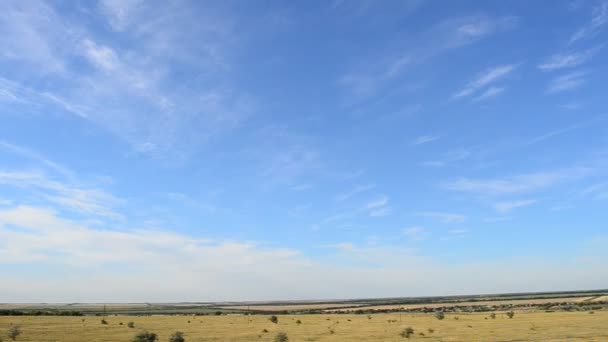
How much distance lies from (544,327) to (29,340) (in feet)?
184

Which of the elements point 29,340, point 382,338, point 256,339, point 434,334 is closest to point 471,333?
point 434,334

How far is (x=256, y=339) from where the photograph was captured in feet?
166

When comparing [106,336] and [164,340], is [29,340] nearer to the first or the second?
[106,336]

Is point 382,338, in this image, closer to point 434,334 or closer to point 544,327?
point 434,334

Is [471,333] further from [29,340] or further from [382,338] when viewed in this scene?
[29,340]

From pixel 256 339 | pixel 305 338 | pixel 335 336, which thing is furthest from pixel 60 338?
pixel 335 336

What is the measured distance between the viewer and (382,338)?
1966 inches

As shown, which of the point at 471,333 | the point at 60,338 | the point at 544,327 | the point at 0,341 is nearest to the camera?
the point at 0,341

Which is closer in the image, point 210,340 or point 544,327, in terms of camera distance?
point 210,340

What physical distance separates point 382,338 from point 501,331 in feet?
47.5

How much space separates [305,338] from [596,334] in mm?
29065

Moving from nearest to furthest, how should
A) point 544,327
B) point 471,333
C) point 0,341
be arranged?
point 0,341 < point 471,333 < point 544,327

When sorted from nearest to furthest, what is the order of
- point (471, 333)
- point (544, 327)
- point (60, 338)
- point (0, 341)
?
point (0, 341) < point (60, 338) < point (471, 333) < point (544, 327)

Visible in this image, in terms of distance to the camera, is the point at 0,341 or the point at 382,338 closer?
the point at 0,341
